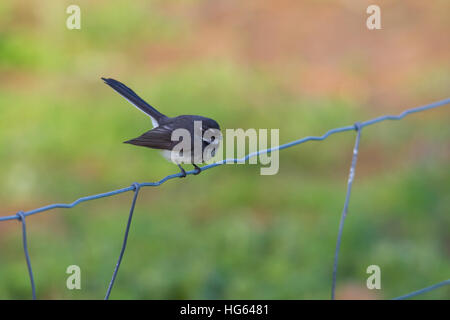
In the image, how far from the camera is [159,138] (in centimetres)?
403

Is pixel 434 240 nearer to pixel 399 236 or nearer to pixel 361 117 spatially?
pixel 399 236

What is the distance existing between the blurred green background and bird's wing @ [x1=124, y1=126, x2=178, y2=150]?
1364 millimetres

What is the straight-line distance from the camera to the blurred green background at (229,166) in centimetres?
532

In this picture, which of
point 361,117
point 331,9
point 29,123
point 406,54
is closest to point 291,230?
point 361,117

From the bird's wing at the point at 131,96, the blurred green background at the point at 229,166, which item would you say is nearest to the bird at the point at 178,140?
the bird's wing at the point at 131,96

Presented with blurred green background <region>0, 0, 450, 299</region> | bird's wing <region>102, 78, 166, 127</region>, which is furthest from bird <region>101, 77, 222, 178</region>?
blurred green background <region>0, 0, 450, 299</region>

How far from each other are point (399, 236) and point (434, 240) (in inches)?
11.5

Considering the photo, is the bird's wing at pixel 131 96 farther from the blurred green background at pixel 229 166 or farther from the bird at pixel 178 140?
the blurred green background at pixel 229 166

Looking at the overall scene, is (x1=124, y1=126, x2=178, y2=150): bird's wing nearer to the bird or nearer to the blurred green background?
the bird

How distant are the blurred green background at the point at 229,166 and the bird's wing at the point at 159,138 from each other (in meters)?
1.36

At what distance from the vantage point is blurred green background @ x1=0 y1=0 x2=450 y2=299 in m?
5.32

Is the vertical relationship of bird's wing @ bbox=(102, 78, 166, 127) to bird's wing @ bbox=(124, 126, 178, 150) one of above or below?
above

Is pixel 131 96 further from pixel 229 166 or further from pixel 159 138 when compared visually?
pixel 229 166

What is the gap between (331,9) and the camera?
10.3m
